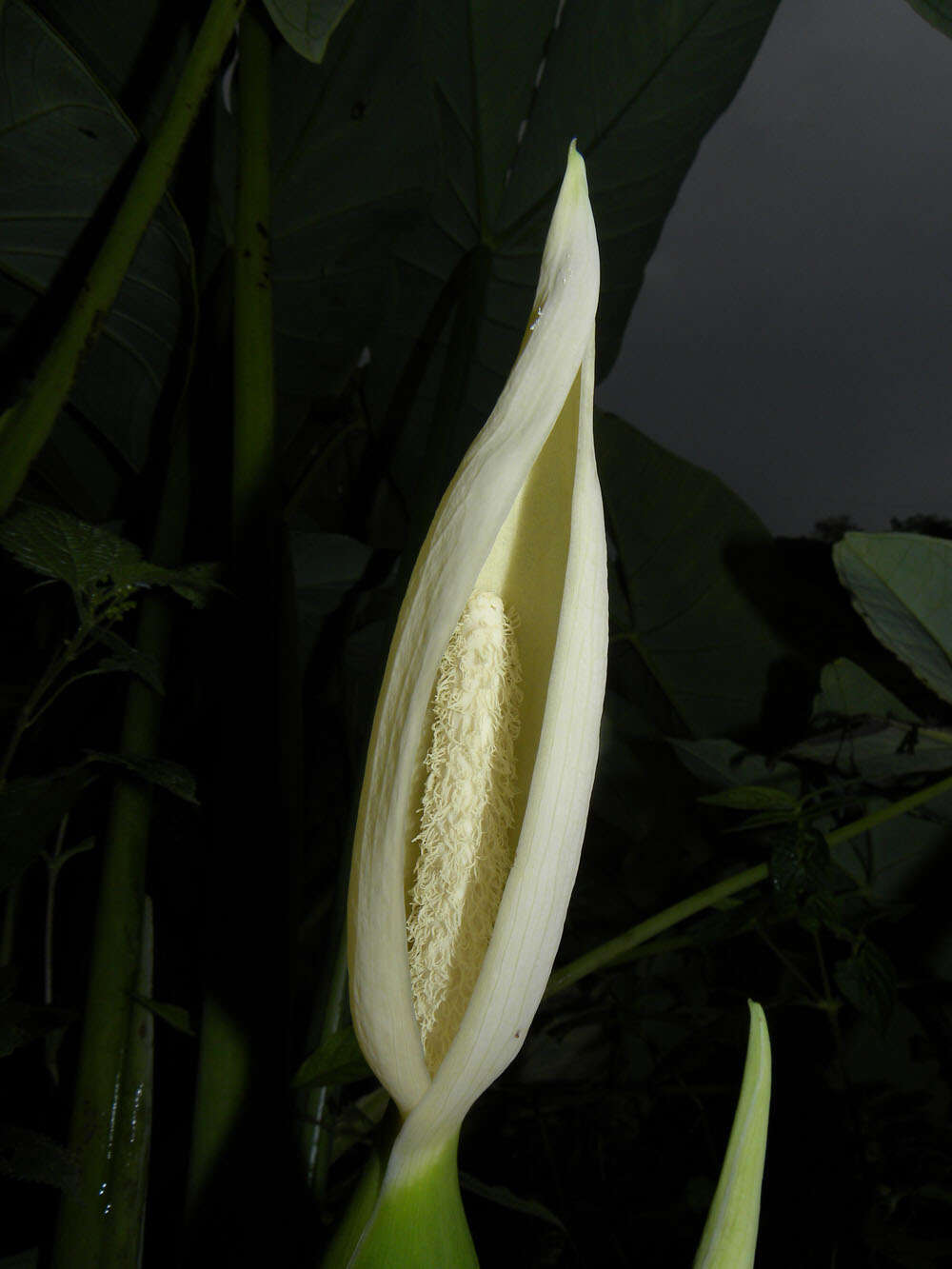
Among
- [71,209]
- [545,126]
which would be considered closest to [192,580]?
[71,209]

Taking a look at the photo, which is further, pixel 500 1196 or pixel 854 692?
pixel 854 692

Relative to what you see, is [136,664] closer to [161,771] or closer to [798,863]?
[161,771]

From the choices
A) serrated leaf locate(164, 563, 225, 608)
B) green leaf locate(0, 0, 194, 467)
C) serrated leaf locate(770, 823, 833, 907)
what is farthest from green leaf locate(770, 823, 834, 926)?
green leaf locate(0, 0, 194, 467)

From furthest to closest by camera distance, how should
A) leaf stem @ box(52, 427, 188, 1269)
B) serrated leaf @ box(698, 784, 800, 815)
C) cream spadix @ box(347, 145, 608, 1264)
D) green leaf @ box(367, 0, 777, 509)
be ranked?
green leaf @ box(367, 0, 777, 509)
serrated leaf @ box(698, 784, 800, 815)
leaf stem @ box(52, 427, 188, 1269)
cream spadix @ box(347, 145, 608, 1264)

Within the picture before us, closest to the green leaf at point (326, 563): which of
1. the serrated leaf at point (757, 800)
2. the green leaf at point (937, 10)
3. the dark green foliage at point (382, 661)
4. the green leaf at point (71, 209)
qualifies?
the dark green foliage at point (382, 661)

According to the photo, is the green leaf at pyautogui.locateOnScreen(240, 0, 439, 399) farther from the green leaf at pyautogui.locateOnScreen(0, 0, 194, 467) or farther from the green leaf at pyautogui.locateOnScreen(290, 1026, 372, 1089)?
the green leaf at pyautogui.locateOnScreen(290, 1026, 372, 1089)

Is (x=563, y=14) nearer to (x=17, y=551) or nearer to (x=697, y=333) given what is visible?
(x=17, y=551)

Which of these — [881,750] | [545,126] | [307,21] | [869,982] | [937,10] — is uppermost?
[545,126]
